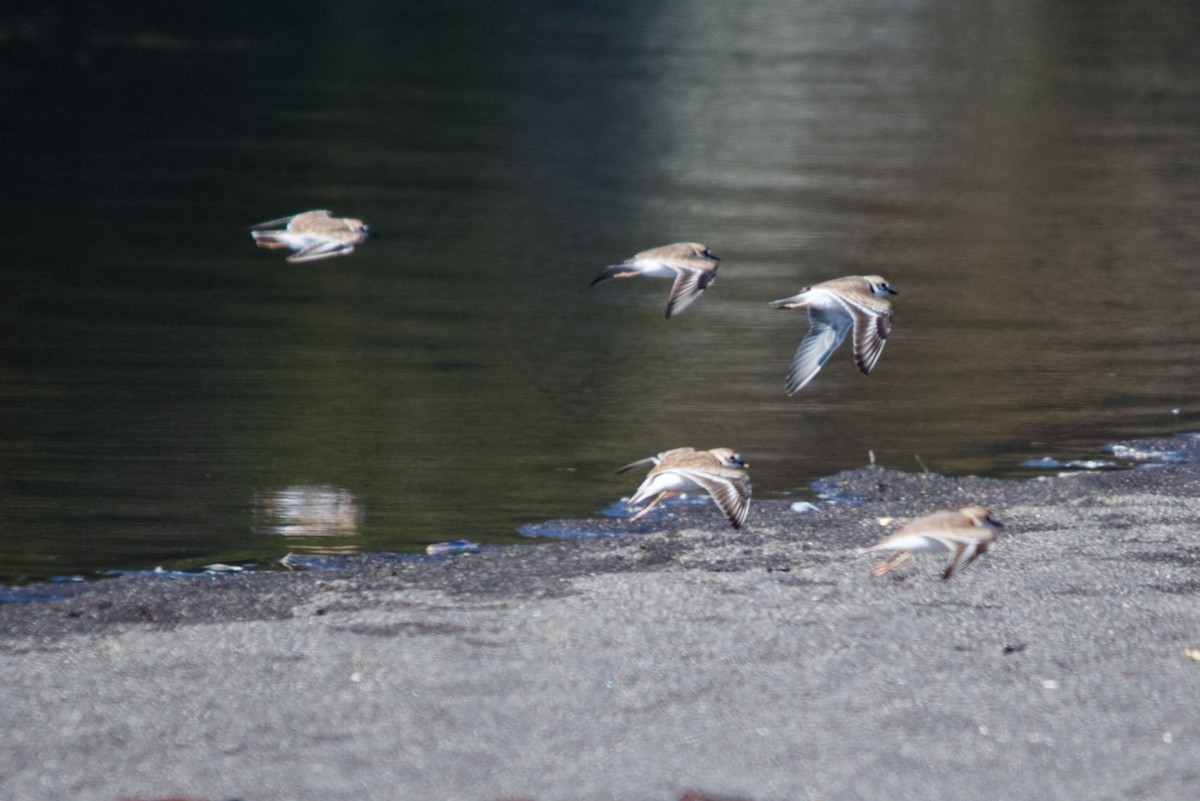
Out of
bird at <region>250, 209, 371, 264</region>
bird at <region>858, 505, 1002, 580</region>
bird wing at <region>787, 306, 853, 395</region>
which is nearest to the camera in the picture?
bird at <region>858, 505, 1002, 580</region>

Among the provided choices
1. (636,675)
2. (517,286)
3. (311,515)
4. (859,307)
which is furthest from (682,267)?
(517,286)

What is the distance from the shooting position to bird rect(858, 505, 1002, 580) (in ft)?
19.4

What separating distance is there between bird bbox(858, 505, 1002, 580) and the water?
2.17m

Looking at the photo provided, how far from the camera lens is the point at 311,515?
7836 millimetres

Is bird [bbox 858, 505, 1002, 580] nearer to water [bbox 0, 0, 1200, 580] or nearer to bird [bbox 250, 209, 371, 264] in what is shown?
water [bbox 0, 0, 1200, 580]

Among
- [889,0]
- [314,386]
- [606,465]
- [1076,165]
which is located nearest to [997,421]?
[606,465]

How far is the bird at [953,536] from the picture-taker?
591 centimetres

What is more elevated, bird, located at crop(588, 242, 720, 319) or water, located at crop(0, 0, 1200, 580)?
bird, located at crop(588, 242, 720, 319)

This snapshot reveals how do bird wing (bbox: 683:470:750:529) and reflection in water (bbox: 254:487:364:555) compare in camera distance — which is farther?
reflection in water (bbox: 254:487:364:555)

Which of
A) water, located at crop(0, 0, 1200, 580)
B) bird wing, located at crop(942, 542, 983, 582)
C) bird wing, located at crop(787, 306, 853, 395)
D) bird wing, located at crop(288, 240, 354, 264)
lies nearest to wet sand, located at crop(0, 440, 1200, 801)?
bird wing, located at crop(942, 542, 983, 582)

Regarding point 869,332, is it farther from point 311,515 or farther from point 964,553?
point 311,515

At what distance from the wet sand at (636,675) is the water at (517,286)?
36.5 inches

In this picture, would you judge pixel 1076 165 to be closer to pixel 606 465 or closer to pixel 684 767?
pixel 606 465

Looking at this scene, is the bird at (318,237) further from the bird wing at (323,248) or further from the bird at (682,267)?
the bird at (682,267)
